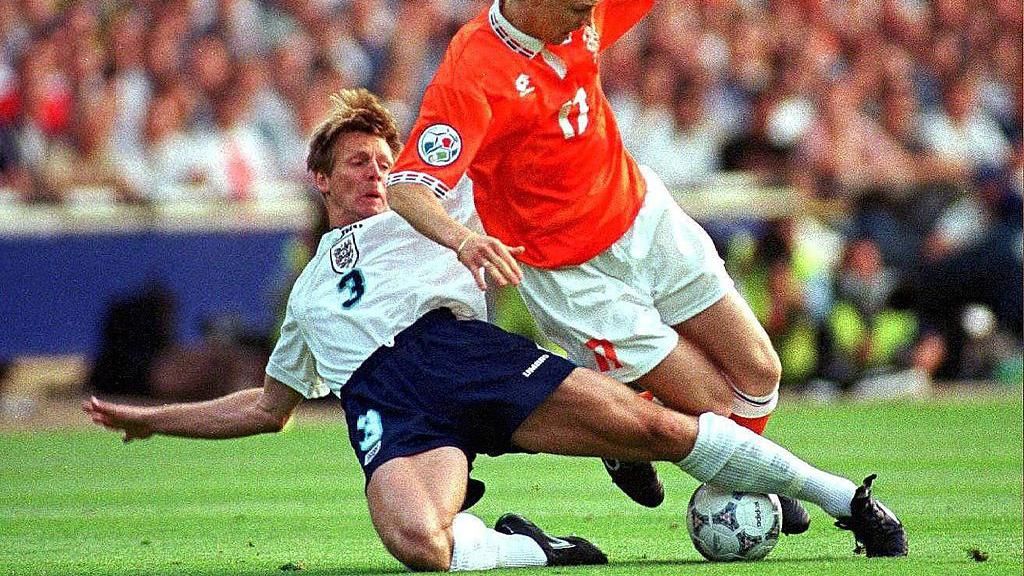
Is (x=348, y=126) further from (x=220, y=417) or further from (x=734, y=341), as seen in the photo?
(x=734, y=341)

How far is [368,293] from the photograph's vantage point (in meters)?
6.38

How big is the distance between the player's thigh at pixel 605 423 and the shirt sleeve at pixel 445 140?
84cm

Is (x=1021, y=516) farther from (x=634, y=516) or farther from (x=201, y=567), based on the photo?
(x=201, y=567)

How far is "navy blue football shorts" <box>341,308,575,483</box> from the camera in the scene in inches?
242

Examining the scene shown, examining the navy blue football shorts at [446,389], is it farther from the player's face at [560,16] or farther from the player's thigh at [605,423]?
the player's face at [560,16]

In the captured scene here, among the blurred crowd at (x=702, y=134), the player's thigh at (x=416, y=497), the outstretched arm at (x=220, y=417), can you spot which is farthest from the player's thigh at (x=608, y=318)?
the blurred crowd at (x=702, y=134)

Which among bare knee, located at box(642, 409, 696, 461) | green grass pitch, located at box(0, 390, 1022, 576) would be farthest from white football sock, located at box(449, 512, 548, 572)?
bare knee, located at box(642, 409, 696, 461)

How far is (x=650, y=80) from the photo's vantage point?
16.7 m

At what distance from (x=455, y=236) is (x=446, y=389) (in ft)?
2.33

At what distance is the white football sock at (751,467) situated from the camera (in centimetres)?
610

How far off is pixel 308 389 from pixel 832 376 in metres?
9.74

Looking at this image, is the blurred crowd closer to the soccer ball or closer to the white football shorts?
the white football shorts

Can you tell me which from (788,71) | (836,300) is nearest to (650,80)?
(788,71)

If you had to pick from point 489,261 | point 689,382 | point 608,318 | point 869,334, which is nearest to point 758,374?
point 689,382
